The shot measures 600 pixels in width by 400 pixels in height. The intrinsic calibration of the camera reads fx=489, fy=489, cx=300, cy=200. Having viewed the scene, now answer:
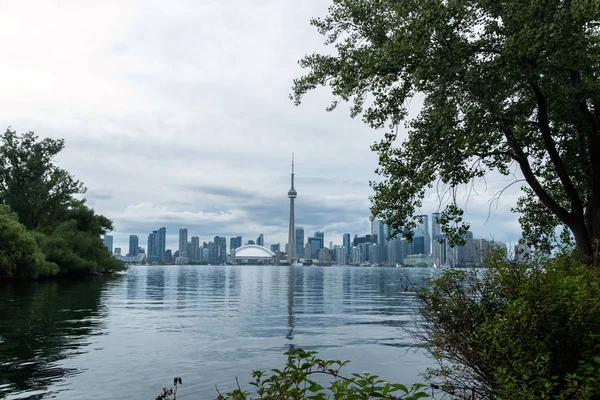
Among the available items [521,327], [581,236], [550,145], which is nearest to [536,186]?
[550,145]

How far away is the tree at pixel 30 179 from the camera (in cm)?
9075

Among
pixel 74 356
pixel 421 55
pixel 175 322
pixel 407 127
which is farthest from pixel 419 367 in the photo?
pixel 175 322

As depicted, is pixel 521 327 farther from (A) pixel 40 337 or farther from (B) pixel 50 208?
(B) pixel 50 208

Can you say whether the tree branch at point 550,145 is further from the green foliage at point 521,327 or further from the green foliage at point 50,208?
the green foliage at point 50,208

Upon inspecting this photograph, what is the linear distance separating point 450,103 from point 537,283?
8309 mm

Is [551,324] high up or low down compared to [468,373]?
up

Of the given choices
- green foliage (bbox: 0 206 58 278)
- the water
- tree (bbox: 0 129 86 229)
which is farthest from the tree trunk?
tree (bbox: 0 129 86 229)

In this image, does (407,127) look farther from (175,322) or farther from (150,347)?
(175,322)

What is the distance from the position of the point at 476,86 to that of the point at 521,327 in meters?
9.09

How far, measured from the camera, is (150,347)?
21969mm

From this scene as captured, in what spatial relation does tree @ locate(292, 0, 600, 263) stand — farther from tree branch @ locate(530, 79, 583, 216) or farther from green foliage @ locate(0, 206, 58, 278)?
green foliage @ locate(0, 206, 58, 278)

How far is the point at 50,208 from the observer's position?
98500mm

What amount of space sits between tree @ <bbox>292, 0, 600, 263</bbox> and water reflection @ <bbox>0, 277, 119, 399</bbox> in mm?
12607

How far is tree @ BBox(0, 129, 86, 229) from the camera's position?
9075 cm
